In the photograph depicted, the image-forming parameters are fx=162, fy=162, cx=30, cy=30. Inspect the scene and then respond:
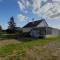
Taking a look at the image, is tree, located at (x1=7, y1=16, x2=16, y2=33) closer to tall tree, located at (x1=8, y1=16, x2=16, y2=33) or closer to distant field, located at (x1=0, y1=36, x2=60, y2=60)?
tall tree, located at (x1=8, y1=16, x2=16, y2=33)

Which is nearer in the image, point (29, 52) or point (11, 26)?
point (29, 52)

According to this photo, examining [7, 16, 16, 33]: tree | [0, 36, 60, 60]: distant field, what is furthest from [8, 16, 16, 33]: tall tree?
[0, 36, 60, 60]: distant field

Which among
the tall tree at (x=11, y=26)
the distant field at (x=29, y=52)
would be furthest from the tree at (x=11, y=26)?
the distant field at (x=29, y=52)

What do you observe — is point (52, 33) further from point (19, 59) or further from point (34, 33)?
point (19, 59)

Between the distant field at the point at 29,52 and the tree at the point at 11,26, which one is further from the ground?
the tree at the point at 11,26

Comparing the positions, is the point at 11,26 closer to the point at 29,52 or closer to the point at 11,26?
the point at 11,26

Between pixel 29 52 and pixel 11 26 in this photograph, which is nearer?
pixel 29 52

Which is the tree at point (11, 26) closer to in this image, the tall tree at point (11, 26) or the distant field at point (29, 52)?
the tall tree at point (11, 26)

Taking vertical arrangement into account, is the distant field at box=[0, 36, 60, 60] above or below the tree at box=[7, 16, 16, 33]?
below

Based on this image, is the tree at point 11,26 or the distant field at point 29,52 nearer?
the distant field at point 29,52

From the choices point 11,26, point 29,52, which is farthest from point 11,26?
point 29,52

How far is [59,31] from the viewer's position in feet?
164

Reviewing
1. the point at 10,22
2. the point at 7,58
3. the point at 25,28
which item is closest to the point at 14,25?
the point at 10,22

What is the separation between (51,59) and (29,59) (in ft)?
5.65
